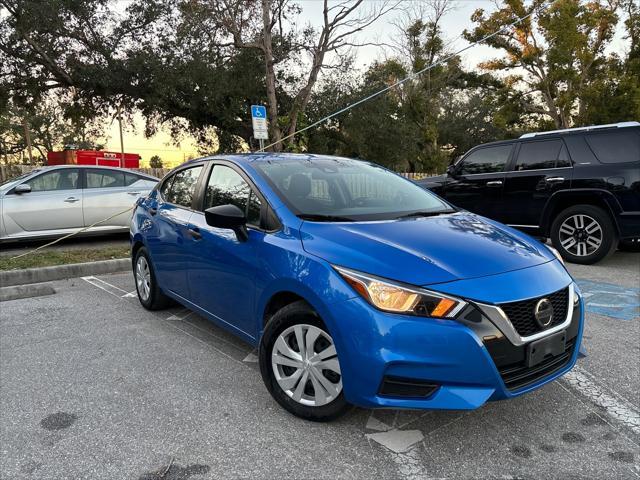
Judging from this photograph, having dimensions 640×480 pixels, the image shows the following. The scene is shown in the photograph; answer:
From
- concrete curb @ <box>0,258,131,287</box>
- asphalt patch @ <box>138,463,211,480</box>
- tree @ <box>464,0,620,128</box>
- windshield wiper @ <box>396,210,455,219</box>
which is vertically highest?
tree @ <box>464,0,620,128</box>

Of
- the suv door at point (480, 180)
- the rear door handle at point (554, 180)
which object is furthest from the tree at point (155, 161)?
the rear door handle at point (554, 180)

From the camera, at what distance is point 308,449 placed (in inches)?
95.0

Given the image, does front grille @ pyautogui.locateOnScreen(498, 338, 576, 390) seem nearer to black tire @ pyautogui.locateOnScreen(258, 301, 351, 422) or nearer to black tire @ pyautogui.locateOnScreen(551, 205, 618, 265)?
black tire @ pyautogui.locateOnScreen(258, 301, 351, 422)

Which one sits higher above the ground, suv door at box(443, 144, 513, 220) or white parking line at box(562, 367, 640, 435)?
suv door at box(443, 144, 513, 220)

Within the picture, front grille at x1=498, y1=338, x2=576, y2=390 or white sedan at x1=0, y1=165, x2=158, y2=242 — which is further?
white sedan at x1=0, y1=165, x2=158, y2=242

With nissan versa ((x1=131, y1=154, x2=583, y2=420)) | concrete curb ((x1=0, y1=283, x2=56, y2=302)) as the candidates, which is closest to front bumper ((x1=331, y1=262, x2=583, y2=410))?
nissan versa ((x1=131, y1=154, x2=583, y2=420))

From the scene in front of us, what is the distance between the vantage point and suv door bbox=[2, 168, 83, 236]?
7566 millimetres

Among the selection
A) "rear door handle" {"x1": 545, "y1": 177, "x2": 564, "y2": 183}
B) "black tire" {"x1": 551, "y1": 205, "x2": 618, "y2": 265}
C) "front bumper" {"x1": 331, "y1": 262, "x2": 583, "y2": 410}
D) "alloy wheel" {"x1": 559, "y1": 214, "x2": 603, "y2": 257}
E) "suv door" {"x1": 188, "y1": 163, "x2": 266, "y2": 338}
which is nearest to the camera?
"front bumper" {"x1": 331, "y1": 262, "x2": 583, "y2": 410}

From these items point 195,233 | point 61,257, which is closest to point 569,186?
point 195,233

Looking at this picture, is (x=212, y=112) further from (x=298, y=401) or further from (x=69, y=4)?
(x=298, y=401)

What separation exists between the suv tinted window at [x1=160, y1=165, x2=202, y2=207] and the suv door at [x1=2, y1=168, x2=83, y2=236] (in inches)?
Result: 169

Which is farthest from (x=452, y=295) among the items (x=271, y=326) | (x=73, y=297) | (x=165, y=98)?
(x=165, y=98)

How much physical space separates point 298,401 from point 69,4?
18045mm

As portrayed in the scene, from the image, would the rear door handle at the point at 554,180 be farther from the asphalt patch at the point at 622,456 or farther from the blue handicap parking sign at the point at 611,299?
the asphalt patch at the point at 622,456
